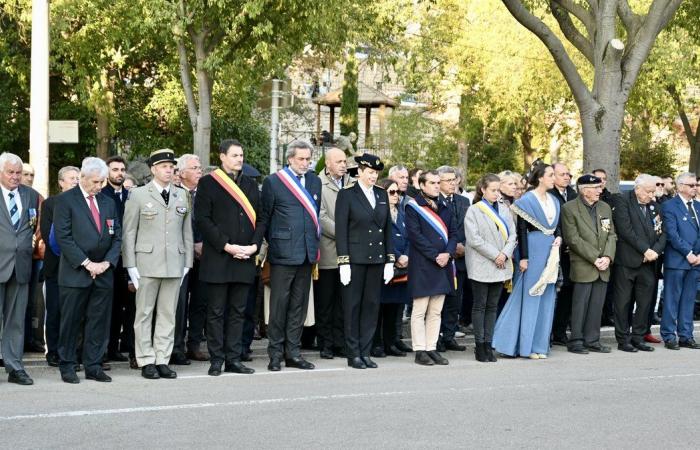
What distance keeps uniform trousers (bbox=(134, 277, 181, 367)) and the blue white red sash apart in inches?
55.1

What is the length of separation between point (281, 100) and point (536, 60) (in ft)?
49.9

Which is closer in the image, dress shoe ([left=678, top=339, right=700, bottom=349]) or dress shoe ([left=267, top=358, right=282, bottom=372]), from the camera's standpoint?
dress shoe ([left=267, top=358, right=282, bottom=372])

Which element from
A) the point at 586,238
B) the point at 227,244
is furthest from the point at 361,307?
the point at 586,238

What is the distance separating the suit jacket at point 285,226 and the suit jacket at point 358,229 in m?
0.33

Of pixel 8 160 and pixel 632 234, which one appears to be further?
pixel 632 234

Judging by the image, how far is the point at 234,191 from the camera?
10977 mm

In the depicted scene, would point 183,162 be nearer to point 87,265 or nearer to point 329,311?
point 329,311

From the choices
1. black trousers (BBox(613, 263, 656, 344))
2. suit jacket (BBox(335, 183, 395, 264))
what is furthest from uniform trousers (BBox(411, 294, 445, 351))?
black trousers (BBox(613, 263, 656, 344))

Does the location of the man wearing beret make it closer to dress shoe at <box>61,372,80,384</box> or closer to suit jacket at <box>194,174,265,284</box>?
suit jacket at <box>194,174,265,284</box>

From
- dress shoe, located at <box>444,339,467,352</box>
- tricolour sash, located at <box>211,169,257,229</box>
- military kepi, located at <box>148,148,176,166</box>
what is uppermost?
military kepi, located at <box>148,148,176,166</box>

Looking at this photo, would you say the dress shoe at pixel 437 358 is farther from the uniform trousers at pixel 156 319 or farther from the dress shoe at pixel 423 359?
the uniform trousers at pixel 156 319

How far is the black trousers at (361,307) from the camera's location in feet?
38.2

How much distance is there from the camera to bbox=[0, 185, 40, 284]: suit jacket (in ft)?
33.6

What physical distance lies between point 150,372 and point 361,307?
2309 millimetres
